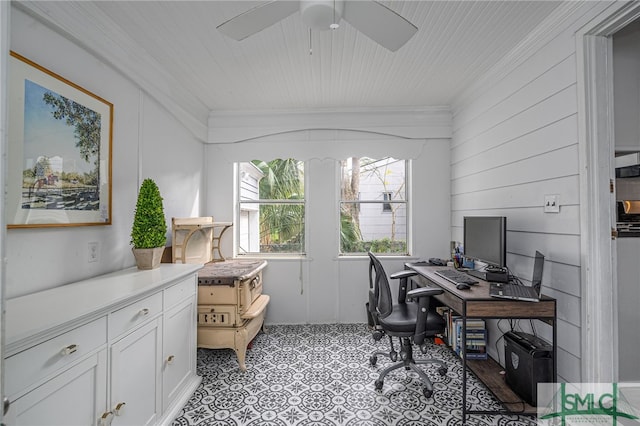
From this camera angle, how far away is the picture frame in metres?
1.35

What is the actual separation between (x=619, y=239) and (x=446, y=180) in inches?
70.4

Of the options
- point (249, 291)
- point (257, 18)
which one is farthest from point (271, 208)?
point (257, 18)

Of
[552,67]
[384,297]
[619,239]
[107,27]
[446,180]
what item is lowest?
[384,297]

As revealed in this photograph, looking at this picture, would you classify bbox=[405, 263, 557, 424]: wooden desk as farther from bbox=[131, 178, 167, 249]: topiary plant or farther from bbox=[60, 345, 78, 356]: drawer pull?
bbox=[131, 178, 167, 249]: topiary plant

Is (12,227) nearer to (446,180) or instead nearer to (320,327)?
(320,327)

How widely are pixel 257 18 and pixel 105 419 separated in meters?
2.07

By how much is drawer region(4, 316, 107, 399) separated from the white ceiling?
1.59m

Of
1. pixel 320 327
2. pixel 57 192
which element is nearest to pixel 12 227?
pixel 57 192

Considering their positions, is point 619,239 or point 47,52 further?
point 619,239

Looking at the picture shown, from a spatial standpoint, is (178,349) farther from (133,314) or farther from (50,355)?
(50,355)

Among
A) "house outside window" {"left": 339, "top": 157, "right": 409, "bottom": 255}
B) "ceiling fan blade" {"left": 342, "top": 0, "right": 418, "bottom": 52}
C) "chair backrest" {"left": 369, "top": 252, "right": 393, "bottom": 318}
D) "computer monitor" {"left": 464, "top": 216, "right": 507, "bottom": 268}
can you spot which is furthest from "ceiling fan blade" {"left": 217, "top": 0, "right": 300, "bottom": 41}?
"house outside window" {"left": 339, "top": 157, "right": 409, "bottom": 255}

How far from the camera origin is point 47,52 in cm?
154

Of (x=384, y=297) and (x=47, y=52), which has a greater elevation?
(x=47, y=52)

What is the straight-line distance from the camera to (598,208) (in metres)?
1.69
